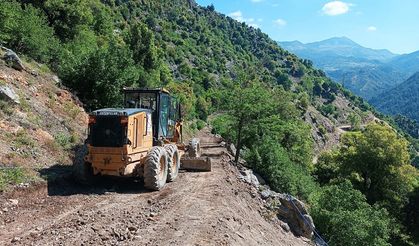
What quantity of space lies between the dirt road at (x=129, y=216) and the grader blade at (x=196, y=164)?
9.56 feet

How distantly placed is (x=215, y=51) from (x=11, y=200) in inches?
4514

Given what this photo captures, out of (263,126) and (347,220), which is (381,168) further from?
(347,220)

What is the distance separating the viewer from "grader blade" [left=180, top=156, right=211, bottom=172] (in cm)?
1836

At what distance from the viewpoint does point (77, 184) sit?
13438 mm

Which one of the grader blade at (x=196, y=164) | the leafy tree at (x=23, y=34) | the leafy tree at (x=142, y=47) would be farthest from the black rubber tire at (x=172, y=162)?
the leafy tree at (x=142, y=47)

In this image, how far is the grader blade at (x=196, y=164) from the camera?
1836 centimetres

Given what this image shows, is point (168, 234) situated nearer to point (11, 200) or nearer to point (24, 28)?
point (11, 200)

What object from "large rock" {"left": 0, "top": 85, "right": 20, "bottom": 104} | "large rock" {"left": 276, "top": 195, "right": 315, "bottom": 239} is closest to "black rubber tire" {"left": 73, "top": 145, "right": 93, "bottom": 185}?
"large rock" {"left": 0, "top": 85, "right": 20, "bottom": 104}

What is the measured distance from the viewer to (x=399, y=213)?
123ft

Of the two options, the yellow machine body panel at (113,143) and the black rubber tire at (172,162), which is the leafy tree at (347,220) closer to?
the black rubber tire at (172,162)

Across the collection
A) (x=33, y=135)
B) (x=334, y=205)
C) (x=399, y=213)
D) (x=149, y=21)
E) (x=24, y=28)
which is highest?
(x=149, y=21)

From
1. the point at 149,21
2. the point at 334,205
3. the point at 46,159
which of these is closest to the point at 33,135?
the point at 46,159

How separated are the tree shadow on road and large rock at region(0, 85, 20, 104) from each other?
10.9 feet

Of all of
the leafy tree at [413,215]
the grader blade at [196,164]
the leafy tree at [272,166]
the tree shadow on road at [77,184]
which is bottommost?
the leafy tree at [413,215]
